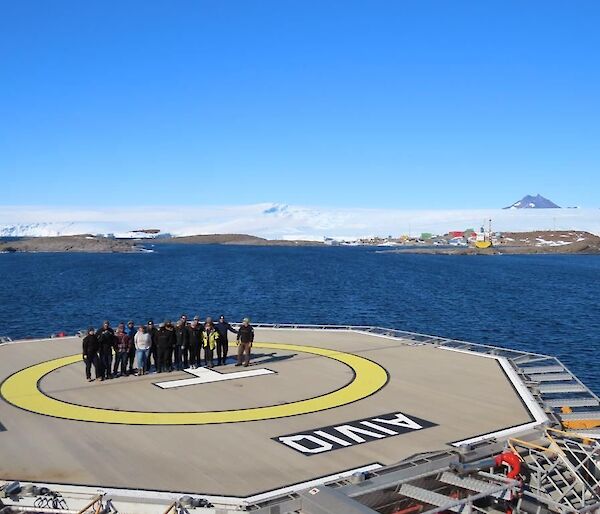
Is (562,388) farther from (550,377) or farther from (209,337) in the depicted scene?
(209,337)

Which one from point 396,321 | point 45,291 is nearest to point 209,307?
point 396,321

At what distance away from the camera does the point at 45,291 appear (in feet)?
240

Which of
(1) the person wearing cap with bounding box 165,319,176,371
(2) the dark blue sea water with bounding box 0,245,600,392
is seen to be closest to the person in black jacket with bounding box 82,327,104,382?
(1) the person wearing cap with bounding box 165,319,176,371

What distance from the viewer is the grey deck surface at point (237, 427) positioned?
10156 mm

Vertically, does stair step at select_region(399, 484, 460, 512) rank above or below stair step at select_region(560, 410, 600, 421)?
above

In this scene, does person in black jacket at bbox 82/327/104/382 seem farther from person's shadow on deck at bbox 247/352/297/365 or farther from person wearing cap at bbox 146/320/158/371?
person's shadow on deck at bbox 247/352/297/365

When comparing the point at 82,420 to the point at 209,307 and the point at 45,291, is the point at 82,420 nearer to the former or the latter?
the point at 209,307

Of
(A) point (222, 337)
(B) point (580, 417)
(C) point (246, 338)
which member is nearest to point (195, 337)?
(A) point (222, 337)

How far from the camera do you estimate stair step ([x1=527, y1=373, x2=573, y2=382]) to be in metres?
17.0

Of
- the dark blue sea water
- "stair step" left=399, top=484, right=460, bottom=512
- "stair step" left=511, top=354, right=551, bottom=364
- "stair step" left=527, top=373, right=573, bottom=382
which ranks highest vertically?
"stair step" left=399, top=484, right=460, bottom=512

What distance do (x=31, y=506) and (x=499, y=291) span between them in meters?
73.5

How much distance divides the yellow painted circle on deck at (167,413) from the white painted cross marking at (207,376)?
2591 millimetres

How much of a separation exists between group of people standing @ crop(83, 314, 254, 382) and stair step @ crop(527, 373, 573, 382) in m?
8.39

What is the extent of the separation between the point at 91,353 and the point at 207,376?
10.6ft
